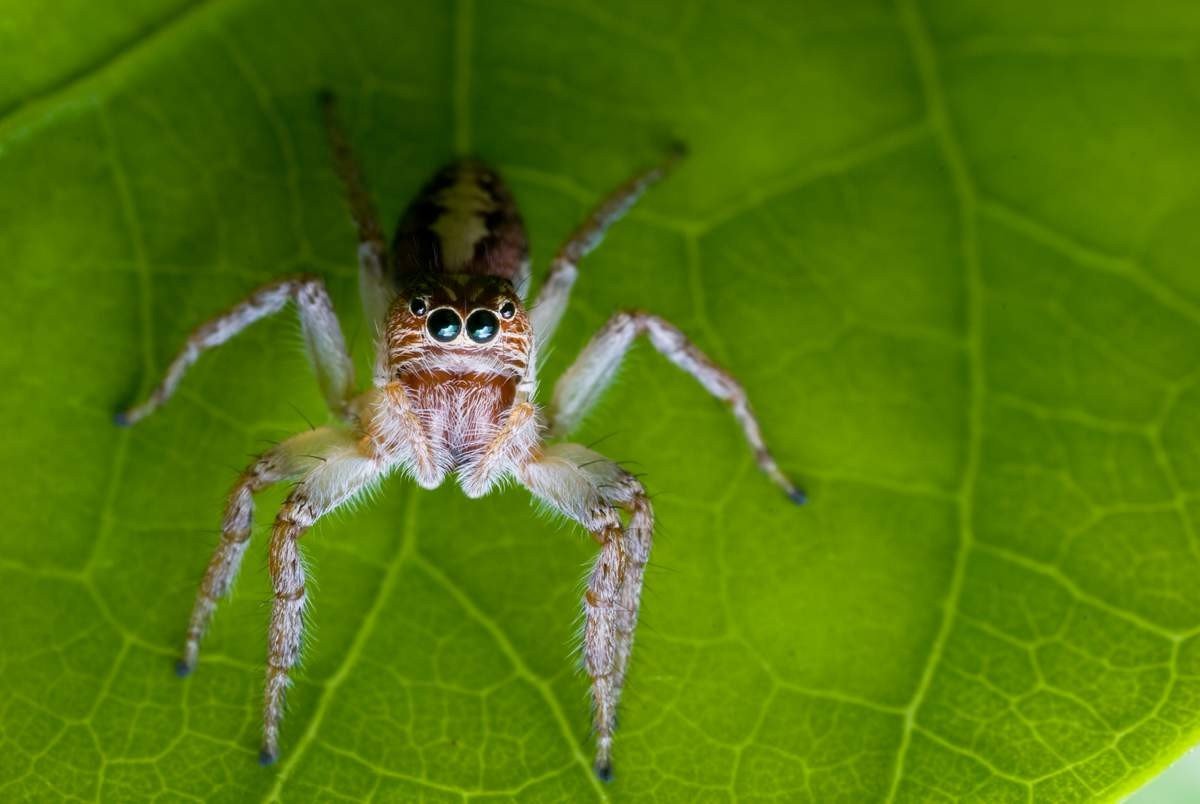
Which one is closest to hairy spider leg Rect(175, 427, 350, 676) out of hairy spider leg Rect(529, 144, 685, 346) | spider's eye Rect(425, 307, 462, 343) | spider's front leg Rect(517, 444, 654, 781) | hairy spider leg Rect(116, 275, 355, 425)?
hairy spider leg Rect(116, 275, 355, 425)

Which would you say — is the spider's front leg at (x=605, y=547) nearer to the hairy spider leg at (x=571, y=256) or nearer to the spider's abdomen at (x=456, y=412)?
the spider's abdomen at (x=456, y=412)

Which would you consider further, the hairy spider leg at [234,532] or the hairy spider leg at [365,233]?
the hairy spider leg at [365,233]

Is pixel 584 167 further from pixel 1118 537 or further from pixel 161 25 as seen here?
pixel 1118 537

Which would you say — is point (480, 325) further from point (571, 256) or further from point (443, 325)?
point (571, 256)

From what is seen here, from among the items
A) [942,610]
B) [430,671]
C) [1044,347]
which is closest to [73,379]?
[430,671]

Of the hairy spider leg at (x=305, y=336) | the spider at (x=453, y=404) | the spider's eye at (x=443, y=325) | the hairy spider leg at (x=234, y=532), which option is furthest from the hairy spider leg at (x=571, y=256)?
the hairy spider leg at (x=234, y=532)

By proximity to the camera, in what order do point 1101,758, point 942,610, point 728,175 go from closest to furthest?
point 1101,758 → point 942,610 → point 728,175

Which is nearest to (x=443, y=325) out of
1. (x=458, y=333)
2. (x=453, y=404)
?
(x=458, y=333)
